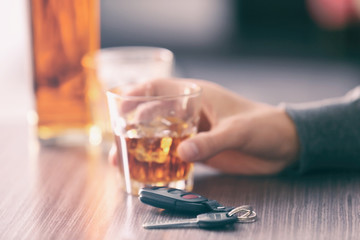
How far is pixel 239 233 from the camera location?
0.79m

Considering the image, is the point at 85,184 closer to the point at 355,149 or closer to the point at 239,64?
the point at 355,149

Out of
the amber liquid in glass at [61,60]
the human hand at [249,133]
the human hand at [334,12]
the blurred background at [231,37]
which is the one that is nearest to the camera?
the human hand at [249,133]

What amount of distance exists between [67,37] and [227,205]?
61 cm

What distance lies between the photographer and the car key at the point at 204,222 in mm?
806

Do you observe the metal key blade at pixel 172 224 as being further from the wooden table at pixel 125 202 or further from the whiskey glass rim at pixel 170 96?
the whiskey glass rim at pixel 170 96

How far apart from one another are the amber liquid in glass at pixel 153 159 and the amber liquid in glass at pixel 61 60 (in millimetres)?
383

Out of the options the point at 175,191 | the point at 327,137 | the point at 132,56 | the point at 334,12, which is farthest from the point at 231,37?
the point at 175,191

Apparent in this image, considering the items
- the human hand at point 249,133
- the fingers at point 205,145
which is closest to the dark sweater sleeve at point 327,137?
the human hand at point 249,133

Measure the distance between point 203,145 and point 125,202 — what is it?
16 cm

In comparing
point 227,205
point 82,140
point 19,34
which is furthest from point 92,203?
point 19,34

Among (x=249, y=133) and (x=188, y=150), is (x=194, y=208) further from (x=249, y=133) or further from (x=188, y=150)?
(x=249, y=133)

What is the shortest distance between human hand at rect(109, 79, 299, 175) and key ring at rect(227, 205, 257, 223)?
7.8 inches

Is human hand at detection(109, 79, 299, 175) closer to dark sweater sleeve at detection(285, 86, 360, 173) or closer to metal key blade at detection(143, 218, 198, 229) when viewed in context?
dark sweater sleeve at detection(285, 86, 360, 173)

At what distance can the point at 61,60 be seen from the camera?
4.25 ft
